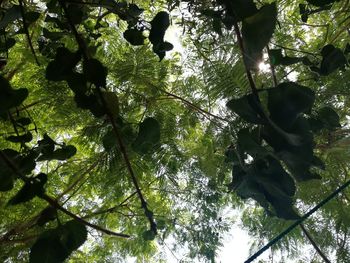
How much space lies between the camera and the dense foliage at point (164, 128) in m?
0.45

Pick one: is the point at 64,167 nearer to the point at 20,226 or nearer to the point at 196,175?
the point at 20,226

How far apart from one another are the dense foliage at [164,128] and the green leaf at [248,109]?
0.03 meters

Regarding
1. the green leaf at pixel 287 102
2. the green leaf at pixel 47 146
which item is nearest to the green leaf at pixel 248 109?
the green leaf at pixel 287 102

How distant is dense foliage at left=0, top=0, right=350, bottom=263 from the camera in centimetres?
45

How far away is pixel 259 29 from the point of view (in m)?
0.33

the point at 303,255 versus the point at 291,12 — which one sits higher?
the point at 291,12

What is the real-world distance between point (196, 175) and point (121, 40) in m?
0.63

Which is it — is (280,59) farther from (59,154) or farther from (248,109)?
(59,154)

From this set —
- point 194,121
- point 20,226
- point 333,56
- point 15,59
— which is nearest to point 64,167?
point 20,226

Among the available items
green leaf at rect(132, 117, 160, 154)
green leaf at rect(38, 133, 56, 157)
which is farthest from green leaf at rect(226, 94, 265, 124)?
green leaf at rect(38, 133, 56, 157)

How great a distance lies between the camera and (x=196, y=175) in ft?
5.32

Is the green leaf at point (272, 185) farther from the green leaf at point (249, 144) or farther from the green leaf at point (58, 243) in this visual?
the green leaf at point (58, 243)

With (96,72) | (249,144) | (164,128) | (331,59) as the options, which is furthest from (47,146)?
(164,128)

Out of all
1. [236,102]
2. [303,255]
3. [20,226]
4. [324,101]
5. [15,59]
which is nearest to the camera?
[236,102]
